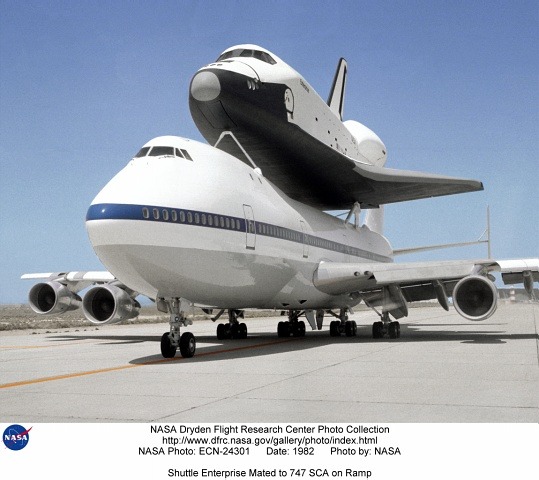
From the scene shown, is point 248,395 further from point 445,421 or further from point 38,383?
point 38,383

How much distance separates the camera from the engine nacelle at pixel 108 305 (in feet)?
54.5

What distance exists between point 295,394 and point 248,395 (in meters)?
0.54

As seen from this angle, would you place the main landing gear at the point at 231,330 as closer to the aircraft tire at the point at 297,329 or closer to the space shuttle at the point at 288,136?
the aircraft tire at the point at 297,329

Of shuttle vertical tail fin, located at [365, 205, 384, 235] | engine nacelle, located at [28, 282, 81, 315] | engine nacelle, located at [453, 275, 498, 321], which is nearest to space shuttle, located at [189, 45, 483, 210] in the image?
shuttle vertical tail fin, located at [365, 205, 384, 235]

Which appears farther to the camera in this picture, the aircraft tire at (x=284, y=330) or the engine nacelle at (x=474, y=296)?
the aircraft tire at (x=284, y=330)

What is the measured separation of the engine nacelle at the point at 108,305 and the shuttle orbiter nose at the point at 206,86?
5767 millimetres

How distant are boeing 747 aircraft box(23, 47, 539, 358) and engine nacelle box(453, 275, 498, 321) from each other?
3 cm

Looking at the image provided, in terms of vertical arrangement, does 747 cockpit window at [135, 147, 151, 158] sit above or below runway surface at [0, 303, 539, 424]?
above

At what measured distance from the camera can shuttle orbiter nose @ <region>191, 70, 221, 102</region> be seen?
55.1ft

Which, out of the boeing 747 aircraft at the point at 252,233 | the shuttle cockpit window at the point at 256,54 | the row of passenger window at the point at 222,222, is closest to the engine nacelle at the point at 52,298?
the boeing 747 aircraft at the point at 252,233

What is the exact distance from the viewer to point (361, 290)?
1850 centimetres
